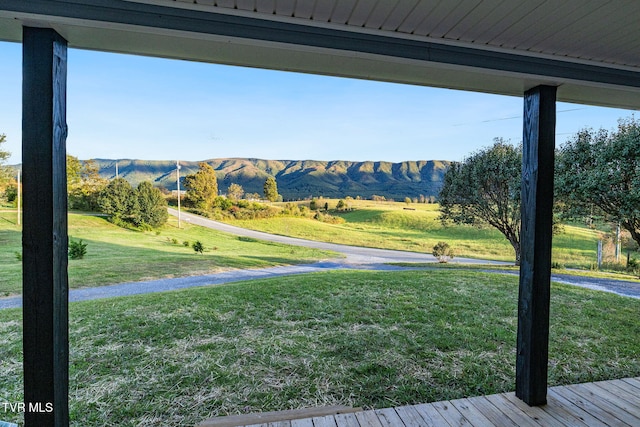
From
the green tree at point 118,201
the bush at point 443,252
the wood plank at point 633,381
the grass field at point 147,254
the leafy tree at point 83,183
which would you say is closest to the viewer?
the wood plank at point 633,381

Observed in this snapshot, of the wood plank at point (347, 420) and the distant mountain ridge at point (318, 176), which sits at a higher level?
the distant mountain ridge at point (318, 176)

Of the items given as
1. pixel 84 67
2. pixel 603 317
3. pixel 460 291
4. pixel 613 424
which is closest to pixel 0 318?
pixel 84 67

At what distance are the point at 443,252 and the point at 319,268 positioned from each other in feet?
5.92

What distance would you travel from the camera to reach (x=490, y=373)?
7.03ft

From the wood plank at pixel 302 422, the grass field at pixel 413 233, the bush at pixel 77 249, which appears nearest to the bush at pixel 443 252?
the grass field at pixel 413 233

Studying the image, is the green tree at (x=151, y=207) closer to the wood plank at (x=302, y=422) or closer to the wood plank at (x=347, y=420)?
the wood plank at (x=302, y=422)

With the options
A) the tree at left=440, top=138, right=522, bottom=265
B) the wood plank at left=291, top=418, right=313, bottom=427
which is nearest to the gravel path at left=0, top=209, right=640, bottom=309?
the tree at left=440, top=138, right=522, bottom=265

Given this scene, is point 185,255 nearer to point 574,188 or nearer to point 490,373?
point 490,373

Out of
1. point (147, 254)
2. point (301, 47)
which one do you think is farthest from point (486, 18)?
point (147, 254)

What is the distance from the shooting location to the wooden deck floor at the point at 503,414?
1480mm

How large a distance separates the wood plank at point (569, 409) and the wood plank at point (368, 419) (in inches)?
35.4

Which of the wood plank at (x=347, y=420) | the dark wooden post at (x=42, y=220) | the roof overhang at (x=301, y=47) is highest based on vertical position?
the roof overhang at (x=301, y=47)

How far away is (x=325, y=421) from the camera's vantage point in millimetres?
1508

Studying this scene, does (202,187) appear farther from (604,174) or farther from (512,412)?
(604,174)
